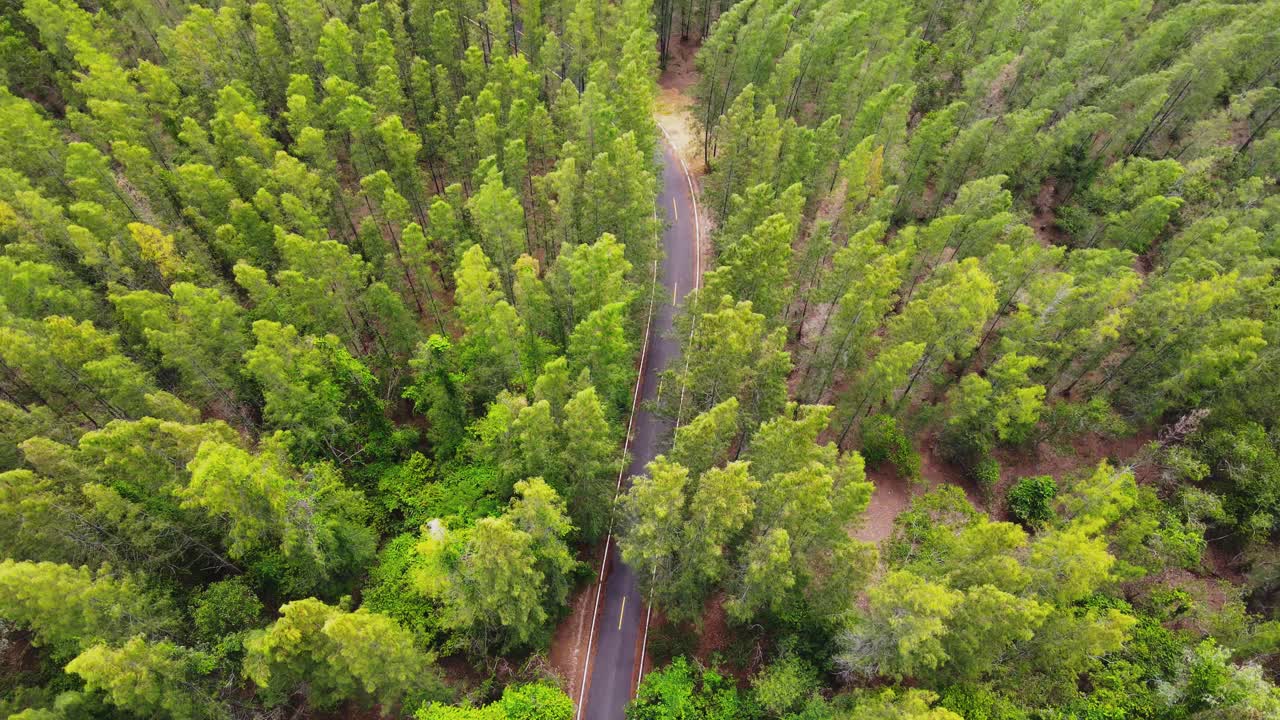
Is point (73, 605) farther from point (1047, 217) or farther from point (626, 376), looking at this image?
point (1047, 217)

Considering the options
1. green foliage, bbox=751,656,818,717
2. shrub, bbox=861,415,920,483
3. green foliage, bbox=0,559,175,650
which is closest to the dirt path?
green foliage, bbox=751,656,818,717

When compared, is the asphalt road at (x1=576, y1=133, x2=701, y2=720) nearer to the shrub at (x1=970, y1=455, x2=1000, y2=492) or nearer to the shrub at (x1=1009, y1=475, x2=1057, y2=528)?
the shrub at (x1=970, y1=455, x2=1000, y2=492)

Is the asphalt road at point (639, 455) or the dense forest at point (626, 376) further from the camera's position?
the asphalt road at point (639, 455)

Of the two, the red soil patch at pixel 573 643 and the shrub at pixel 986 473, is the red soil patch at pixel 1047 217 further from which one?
the red soil patch at pixel 573 643

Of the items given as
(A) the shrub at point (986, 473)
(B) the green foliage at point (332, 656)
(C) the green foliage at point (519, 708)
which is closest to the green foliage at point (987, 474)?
(A) the shrub at point (986, 473)

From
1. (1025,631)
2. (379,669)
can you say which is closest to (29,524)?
(379,669)

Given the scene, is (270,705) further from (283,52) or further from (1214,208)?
(1214,208)
